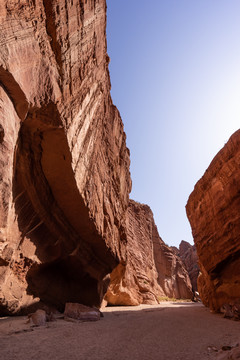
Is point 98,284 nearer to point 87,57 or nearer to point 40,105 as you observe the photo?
point 40,105

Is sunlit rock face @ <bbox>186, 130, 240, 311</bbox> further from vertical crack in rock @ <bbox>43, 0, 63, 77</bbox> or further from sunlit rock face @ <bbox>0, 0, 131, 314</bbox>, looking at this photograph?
vertical crack in rock @ <bbox>43, 0, 63, 77</bbox>

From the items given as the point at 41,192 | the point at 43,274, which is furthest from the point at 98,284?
the point at 41,192

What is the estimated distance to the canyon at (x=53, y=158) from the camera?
18.5 feet

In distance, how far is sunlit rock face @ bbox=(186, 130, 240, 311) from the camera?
1056 cm

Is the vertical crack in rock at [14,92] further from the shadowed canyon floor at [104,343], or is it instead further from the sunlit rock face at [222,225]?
the sunlit rock face at [222,225]

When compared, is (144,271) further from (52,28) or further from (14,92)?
(52,28)

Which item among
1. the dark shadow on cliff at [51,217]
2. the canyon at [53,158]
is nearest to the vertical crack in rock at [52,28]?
the canyon at [53,158]

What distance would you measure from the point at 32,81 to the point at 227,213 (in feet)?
37.6

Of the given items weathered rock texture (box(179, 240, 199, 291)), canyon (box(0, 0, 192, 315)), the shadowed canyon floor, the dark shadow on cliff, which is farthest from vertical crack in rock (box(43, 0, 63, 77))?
weathered rock texture (box(179, 240, 199, 291))

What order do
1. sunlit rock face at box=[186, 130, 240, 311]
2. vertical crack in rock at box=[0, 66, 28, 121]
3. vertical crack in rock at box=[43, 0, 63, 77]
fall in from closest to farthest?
vertical crack in rock at box=[0, 66, 28, 121] < vertical crack in rock at box=[43, 0, 63, 77] < sunlit rock face at box=[186, 130, 240, 311]

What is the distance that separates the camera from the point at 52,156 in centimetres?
795

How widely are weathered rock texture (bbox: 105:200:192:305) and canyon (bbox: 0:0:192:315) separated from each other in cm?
455

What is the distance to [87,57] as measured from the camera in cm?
971

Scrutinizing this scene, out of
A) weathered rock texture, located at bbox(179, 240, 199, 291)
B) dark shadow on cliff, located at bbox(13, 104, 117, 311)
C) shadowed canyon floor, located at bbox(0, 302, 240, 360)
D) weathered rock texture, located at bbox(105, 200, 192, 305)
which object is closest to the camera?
shadowed canyon floor, located at bbox(0, 302, 240, 360)
